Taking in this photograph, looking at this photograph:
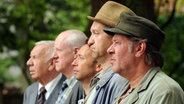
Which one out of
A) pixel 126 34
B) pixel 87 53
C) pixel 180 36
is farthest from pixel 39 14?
pixel 126 34

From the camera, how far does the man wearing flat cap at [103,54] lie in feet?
23.6

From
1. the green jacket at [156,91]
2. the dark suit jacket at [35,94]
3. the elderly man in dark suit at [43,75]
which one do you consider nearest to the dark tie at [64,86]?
the dark suit jacket at [35,94]

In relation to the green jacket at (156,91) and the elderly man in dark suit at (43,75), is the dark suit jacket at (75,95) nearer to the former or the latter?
the elderly man in dark suit at (43,75)

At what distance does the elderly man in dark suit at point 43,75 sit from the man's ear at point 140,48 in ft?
11.8

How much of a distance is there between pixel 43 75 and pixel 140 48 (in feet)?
12.8

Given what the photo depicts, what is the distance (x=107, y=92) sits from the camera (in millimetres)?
7152

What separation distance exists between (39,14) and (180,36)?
356 centimetres

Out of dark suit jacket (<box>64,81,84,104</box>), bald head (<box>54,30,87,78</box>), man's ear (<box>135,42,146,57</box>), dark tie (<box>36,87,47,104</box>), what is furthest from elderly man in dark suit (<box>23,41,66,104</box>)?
man's ear (<box>135,42,146,57</box>)

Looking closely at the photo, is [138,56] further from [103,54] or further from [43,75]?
[43,75]

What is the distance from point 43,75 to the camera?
9.98 meters

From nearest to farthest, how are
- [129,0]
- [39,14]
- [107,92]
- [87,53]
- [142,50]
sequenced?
[142,50] → [107,92] → [87,53] → [129,0] → [39,14]

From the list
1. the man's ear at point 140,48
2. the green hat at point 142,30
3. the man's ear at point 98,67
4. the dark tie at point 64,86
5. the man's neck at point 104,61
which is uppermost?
the green hat at point 142,30

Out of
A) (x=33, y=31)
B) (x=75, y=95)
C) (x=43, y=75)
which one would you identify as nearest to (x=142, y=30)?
(x=75, y=95)

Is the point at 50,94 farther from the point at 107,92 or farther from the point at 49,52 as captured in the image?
the point at 107,92
